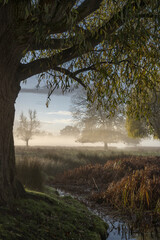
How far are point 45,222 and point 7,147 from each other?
1715 mm

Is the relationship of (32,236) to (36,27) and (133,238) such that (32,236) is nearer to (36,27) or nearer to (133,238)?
(133,238)

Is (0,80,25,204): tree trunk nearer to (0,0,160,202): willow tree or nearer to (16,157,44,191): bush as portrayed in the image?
(0,0,160,202): willow tree

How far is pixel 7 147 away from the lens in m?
4.98

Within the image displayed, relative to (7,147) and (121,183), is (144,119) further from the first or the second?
(7,147)

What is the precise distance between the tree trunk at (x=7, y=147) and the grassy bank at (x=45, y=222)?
28cm

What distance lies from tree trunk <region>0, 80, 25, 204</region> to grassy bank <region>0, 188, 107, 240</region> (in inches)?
10.9

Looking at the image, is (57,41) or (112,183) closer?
(57,41)

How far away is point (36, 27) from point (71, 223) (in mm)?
4008

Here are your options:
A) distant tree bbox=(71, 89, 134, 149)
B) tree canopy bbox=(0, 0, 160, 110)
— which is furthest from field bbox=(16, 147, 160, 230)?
distant tree bbox=(71, 89, 134, 149)

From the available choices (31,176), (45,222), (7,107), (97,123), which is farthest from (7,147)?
(97,123)

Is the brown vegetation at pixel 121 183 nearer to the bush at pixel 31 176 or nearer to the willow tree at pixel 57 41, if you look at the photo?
the bush at pixel 31 176

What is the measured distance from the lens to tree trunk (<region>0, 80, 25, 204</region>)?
4.74m

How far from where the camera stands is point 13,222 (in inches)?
163

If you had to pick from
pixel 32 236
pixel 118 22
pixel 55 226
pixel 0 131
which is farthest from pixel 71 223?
pixel 118 22
